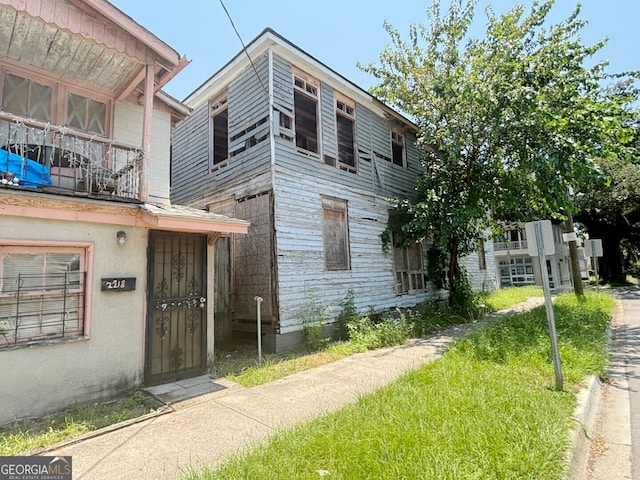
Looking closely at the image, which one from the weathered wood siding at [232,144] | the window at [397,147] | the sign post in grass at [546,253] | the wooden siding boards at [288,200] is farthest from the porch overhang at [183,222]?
the window at [397,147]

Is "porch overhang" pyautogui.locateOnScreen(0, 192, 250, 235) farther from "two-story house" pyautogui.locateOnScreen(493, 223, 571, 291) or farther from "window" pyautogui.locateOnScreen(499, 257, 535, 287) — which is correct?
"window" pyautogui.locateOnScreen(499, 257, 535, 287)

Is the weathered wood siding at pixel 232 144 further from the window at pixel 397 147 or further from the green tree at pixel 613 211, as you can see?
the green tree at pixel 613 211

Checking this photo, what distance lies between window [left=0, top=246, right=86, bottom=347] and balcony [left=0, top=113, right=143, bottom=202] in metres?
0.93

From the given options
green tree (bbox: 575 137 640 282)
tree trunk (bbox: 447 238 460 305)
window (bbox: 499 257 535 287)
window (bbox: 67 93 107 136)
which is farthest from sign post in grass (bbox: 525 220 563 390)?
window (bbox: 499 257 535 287)

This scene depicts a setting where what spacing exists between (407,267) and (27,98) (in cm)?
1087

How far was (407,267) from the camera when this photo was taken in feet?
39.6

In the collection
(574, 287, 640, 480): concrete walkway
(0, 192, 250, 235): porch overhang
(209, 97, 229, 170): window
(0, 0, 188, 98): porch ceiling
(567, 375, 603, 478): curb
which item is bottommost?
(574, 287, 640, 480): concrete walkway

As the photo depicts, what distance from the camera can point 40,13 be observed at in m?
4.48

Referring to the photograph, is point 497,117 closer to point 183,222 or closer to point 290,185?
point 290,185

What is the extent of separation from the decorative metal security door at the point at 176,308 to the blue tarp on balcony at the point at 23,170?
1.72 metres

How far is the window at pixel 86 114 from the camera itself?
626 centimetres

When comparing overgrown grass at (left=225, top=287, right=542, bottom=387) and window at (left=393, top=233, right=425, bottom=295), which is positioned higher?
window at (left=393, top=233, right=425, bottom=295)

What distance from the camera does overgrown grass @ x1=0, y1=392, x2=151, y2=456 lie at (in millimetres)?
3586

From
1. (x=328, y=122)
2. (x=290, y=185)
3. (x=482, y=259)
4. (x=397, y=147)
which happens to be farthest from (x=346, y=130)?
(x=482, y=259)
